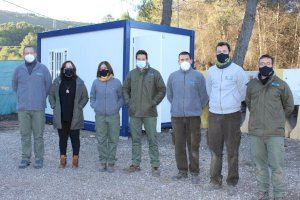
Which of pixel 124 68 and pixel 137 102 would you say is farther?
pixel 124 68

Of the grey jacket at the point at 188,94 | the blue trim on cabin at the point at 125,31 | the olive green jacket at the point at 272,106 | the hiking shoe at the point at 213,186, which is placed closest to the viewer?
the olive green jacket at the point at 272,106

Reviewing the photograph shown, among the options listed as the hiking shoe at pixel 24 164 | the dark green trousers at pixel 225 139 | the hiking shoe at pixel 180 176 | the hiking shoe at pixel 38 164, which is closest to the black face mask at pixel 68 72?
the hiking shoe at pixel 38 164

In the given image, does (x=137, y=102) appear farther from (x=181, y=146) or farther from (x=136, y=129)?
(x=181, y=146)

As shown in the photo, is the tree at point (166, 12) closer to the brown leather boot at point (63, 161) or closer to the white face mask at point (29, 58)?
the white face mask at point (29, 58)

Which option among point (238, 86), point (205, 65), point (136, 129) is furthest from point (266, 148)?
point (205, 65)

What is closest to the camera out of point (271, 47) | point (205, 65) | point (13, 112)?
point (13, 112)

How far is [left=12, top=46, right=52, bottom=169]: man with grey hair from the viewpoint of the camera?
23.2ft

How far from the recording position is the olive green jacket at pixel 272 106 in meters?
5.19

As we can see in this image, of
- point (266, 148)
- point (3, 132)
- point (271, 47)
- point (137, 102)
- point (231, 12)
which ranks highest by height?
point (231, 12)

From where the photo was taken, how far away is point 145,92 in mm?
6688

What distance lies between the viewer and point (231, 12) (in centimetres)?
2736

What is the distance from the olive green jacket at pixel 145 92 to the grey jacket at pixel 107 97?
268 millimetres

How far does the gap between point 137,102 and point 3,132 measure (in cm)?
628

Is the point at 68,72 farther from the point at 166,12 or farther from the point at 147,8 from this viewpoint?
the point at 147,8
